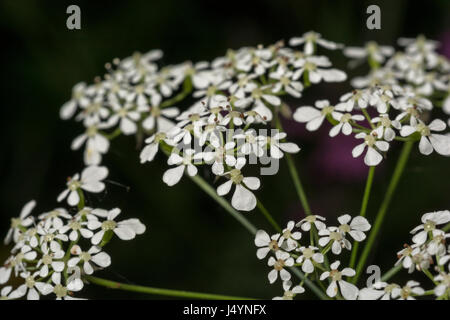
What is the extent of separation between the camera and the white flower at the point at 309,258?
6.80ft

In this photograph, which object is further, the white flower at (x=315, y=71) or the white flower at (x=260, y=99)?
the white flower at (x=315, y=71)

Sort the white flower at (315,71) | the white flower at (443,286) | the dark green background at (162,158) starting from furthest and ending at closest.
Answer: the dark green background at (162,158) < the white flower at (315,71) < the white flower at (443,286)

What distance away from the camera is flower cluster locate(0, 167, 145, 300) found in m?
2.17

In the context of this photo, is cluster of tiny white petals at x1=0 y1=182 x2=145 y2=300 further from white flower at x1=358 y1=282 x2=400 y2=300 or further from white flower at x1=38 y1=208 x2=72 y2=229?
white flower at x1=358 y1=282 x2=400 y2=300

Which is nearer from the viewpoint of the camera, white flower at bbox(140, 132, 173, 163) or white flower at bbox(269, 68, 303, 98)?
white flower at bbox(140, 132, 173, 163)

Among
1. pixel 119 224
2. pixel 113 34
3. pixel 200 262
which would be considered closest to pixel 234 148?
pixel 119 224

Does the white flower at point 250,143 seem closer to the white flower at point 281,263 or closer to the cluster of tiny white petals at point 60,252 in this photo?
the white flower at point 281,263

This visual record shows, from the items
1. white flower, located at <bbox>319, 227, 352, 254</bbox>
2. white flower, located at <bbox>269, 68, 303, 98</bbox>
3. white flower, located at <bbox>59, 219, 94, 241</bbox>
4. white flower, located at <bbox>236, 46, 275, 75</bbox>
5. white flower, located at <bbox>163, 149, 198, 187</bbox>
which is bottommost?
white flower, located at <bbox>319, 227, 352, 254</bbox>

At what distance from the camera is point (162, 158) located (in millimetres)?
4297

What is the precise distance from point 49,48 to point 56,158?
2.91 feet

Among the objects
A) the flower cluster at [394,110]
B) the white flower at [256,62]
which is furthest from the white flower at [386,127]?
the white flower at [256,62]

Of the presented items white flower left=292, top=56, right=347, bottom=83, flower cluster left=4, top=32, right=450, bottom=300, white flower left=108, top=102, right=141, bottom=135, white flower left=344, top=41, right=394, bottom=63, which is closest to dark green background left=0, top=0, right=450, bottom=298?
white flower left=344, top=41, right=394, bottom=63

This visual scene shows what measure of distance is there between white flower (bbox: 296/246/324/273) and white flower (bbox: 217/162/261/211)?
0.83ft

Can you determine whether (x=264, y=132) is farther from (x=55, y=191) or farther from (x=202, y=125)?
(x=55, y=191)
